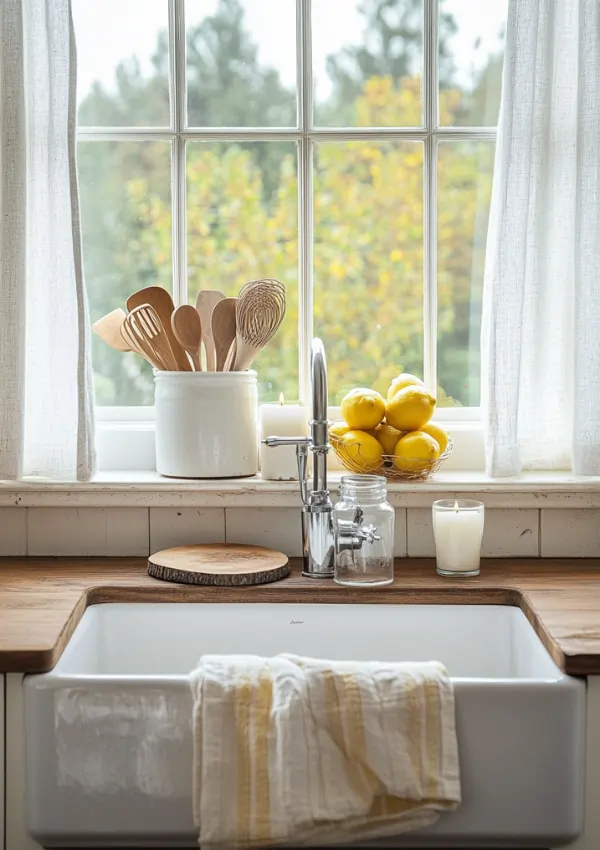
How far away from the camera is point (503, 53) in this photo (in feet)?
5.91

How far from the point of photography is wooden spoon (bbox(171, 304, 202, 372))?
5.39 ft

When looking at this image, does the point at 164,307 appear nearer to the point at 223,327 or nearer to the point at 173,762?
the point at 223,327

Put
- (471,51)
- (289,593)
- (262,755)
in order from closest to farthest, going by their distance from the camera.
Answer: (262,755) → (289,593) → (471,51)

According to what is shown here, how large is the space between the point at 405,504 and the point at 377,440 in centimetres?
13

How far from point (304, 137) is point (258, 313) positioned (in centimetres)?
40

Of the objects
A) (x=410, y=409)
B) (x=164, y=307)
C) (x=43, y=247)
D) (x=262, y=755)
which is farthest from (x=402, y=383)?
(x=262, y=755)

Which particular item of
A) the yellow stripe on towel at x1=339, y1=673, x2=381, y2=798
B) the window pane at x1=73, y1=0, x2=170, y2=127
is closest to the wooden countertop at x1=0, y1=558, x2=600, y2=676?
the yellow stripe on towel at x1=339, y1=673, x2=381, y2=798

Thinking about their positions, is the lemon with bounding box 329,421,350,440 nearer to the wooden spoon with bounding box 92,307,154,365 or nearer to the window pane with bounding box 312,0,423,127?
the wooden spoon with bounding box 92,307,154,365

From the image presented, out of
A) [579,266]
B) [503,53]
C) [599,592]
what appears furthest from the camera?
[503,53]

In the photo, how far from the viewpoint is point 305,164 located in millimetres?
1830

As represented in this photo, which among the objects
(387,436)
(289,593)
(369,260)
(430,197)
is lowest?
(289,593)

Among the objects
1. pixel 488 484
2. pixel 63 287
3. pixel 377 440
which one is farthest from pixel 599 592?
pixel 63 287

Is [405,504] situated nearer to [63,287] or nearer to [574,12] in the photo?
[63,287]

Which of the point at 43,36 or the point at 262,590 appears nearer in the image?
the point at 262,590
